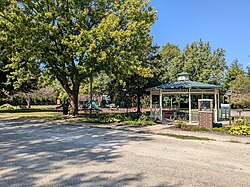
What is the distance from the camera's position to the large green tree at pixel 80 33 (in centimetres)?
1537

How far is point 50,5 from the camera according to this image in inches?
680

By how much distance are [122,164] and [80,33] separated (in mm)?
12372

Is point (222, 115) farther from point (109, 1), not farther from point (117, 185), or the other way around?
point (117, 185)

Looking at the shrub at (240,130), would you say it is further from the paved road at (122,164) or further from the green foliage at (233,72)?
the green foliage at (233,72)

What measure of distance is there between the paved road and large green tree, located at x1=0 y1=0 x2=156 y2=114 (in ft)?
26.9

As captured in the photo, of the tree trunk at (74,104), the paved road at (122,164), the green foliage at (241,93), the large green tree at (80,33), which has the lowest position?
the paved road at (122,164)

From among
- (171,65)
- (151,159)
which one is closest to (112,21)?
(151,159)

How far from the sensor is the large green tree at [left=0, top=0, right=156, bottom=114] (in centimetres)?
1537

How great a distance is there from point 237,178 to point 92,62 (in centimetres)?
1270

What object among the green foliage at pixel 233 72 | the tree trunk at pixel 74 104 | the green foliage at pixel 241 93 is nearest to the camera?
the tree trunk at pixel 74 104

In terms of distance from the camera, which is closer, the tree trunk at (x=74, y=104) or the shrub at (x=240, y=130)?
the shrub at (x=240, y=130)

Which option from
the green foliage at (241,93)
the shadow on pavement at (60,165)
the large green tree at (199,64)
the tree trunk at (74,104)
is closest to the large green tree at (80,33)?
the tree trunk at (74,104)

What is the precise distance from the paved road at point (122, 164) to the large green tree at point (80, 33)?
821 centimetres

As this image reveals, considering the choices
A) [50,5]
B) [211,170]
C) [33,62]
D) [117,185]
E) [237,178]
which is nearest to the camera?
[117,185]
